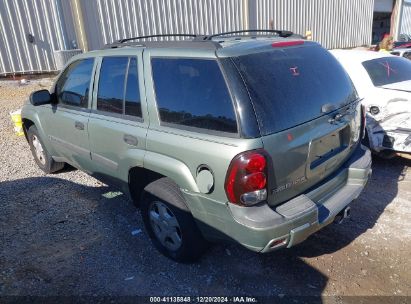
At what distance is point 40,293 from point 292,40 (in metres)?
2.96

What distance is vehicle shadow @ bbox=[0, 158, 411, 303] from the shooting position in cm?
284

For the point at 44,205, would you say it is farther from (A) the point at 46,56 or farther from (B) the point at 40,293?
(A) the point at 46,56

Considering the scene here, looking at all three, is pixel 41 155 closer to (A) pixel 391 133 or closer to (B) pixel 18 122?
(B) pixel 18 122

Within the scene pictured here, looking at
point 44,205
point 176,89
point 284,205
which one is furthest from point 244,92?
point 44,205

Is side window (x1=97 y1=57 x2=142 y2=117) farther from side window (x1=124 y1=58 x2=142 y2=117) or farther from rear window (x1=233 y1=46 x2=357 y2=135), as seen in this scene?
rear window (x1=233 y1=46 x2=357 y2=135)

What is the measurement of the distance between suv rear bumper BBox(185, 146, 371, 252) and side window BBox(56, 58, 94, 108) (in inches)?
75.5

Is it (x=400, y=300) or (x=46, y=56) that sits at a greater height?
(x=46, y=56)

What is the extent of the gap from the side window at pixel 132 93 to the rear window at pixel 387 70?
11.7ft

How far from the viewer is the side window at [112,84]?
3191 millimetres

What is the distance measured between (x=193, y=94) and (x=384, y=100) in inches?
128

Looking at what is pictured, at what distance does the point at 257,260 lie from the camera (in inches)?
123

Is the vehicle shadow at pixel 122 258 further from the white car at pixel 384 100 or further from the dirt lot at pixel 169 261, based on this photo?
the white car at pixel 384 100

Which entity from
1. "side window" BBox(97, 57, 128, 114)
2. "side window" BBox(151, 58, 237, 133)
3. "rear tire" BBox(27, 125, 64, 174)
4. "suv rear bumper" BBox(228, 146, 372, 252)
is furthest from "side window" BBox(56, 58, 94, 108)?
"suv rear bumper" BBox(228, 146, 372, 252)

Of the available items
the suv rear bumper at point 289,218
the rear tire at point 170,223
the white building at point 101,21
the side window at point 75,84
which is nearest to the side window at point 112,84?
the side window at point 75,84
